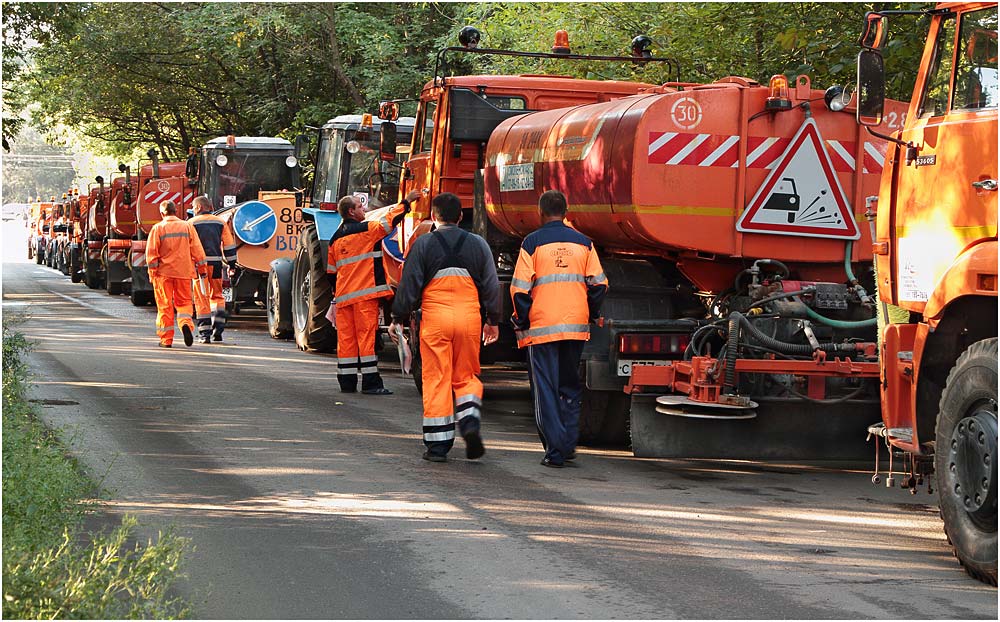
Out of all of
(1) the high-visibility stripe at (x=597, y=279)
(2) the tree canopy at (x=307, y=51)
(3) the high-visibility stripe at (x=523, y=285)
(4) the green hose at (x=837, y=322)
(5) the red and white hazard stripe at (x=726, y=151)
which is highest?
(2) the tree canopy at (x=307, y=51)

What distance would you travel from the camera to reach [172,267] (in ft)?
51.9

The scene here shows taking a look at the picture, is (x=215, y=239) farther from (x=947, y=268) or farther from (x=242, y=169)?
(x=947, y=268)

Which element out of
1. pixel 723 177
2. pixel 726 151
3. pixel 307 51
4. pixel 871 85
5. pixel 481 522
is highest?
pixel 307 51

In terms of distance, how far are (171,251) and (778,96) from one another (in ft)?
29.6

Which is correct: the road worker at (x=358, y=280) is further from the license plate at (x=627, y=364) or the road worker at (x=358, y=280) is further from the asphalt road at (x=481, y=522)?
the license plate at (x=627, y=364)

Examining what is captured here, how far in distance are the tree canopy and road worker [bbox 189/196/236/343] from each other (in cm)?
249

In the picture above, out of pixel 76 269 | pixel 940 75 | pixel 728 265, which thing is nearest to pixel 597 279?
pixel 728 265

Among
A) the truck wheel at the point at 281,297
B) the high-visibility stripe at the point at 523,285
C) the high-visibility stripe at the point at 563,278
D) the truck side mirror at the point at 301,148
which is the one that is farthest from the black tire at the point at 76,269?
the high-visibility stripe at the point at 563,278

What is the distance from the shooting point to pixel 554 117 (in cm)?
1011

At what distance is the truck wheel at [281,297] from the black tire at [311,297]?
0.48 metres

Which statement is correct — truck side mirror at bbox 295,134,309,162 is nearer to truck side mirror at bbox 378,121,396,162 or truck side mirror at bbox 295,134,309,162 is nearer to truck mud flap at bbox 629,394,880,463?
truck side mirror at bbox 378,121,396,162

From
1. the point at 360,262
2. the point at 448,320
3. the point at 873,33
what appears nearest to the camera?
the point at 873,33

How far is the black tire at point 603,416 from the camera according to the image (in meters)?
9.51

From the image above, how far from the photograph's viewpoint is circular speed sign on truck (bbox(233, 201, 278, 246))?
1898cm
